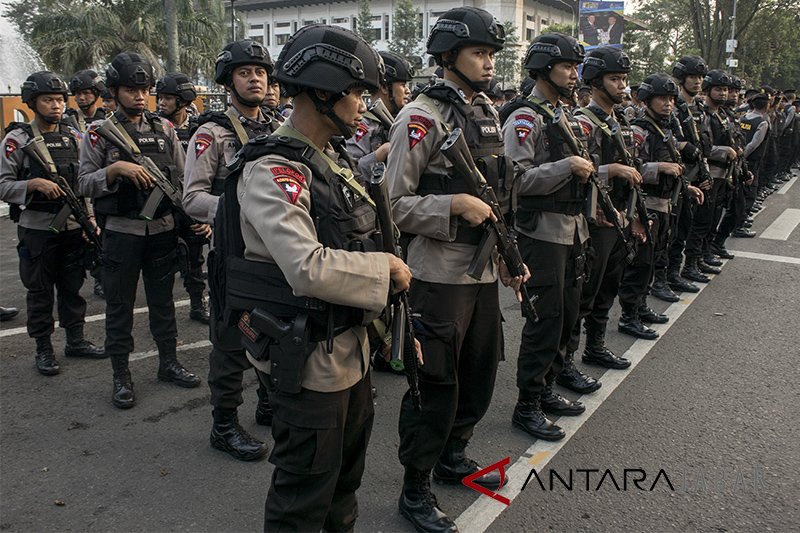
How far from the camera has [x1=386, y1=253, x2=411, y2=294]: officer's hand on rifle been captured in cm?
215

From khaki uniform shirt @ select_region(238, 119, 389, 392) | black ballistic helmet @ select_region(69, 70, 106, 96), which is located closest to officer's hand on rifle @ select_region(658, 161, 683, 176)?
khaki uniform shirt @ select_region(238, 119, 389, 392)

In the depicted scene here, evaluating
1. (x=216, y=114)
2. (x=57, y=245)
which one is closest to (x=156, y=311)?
(x=57, y=245)

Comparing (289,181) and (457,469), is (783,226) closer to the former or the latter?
(457,469)

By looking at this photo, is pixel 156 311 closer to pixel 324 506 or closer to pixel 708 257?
pixel 324 506

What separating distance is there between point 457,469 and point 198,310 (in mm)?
3633

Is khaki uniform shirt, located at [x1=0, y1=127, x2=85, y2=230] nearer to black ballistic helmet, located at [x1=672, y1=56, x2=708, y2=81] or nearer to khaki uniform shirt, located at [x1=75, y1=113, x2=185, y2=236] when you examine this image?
khaki uniform shirt, located at [x1=75, y1=113, x2=185, y2=236]

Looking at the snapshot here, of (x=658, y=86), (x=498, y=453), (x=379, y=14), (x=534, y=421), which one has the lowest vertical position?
(x=498, y=453)

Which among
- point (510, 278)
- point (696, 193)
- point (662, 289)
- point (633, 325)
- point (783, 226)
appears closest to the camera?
point (510, 278)

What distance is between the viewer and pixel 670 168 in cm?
566

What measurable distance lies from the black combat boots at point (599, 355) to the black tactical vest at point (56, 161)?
13.8 feet

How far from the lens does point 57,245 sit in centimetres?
497

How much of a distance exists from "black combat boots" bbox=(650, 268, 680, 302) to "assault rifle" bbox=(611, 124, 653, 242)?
157 cm

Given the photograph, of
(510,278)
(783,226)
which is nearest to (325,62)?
(510,278)

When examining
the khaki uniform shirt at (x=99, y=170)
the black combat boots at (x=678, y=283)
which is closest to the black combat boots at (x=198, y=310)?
the khaki uniform shirt at (x=99, y=170)
